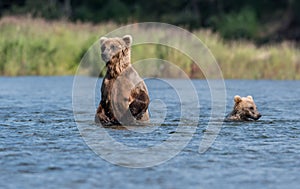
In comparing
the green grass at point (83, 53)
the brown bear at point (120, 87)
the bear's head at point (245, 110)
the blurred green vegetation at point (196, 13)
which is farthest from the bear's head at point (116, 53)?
the blurred green vegetation at point (196, 13)

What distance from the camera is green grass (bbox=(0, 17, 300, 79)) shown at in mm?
29453

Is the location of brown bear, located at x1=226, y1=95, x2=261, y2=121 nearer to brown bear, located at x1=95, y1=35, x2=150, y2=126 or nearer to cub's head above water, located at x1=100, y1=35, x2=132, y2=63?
brown bear, located at x1=95, y1=35, x2=150, y2=126

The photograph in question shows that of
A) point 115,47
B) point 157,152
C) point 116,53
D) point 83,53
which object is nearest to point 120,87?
point 116,53

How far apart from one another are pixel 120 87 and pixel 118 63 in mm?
395

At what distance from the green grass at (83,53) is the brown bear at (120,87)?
47.5 ft

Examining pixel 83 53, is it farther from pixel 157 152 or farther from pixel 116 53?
pixel 157 152

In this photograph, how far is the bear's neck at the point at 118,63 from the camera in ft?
46.2

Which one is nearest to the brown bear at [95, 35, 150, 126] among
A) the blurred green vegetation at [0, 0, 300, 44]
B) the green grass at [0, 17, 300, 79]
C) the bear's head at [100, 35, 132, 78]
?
the bear's head at [100, 35, 132, 78]

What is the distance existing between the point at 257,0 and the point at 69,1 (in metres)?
12.0

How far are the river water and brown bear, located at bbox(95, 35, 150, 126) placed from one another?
390mm

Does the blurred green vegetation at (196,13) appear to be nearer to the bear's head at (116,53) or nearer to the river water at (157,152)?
the river water at (157,152)

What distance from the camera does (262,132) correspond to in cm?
1418

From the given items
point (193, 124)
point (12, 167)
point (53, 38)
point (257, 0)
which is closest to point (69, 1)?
point (257, 0)

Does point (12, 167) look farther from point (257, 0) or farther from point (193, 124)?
point (257, 0)
